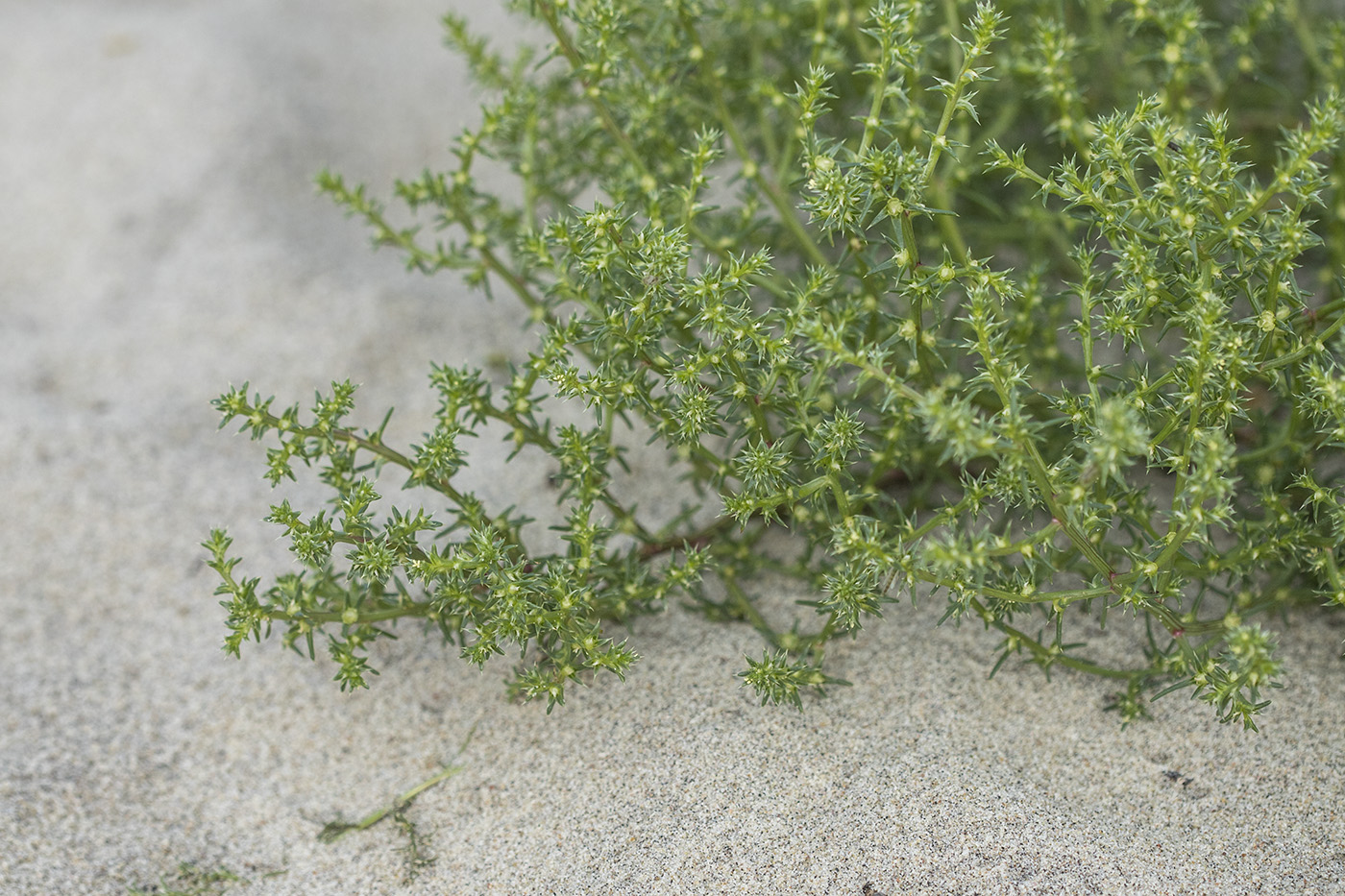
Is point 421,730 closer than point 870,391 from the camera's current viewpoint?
Yes

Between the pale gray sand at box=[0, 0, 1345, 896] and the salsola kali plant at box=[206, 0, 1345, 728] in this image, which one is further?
the pale gray sand at box=[0, 0, 1345, 896]

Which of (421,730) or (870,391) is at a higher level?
(870,391)

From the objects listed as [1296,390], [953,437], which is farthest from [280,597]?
[1296,390]

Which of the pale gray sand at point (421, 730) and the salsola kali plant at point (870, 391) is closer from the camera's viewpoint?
the salsola kali plant at point (870, 391)

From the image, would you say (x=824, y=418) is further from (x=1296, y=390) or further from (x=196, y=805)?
(x=196, y=805)
